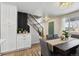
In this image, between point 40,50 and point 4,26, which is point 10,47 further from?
point 40,50

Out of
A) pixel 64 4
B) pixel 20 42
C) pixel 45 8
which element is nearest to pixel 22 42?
pixel 20 42

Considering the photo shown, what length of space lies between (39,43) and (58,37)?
376 millimetres

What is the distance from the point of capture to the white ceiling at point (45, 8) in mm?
1350

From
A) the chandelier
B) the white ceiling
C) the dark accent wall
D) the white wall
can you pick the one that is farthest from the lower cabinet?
the chandelier

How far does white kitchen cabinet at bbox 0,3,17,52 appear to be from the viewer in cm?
130

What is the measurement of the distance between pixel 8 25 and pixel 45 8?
70cm

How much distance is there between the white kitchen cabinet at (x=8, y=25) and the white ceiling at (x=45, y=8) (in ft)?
0.43

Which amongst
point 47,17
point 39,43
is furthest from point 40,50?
point 47,17

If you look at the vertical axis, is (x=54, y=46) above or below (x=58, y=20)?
below

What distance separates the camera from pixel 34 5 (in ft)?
4.72

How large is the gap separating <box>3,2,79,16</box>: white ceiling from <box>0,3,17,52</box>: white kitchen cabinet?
0.13 m

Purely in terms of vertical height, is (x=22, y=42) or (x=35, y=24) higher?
(x=35, y=24)

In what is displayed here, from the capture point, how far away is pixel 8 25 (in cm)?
135

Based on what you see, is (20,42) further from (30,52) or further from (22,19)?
(22,19)
